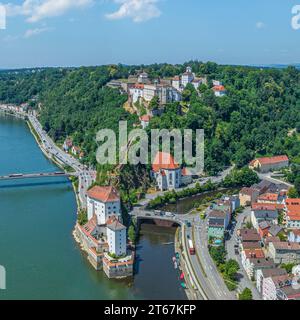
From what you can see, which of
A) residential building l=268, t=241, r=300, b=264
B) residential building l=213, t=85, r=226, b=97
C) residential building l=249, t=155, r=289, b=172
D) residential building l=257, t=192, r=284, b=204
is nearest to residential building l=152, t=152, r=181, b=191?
residential building l=257, t=192, r=284, b=204

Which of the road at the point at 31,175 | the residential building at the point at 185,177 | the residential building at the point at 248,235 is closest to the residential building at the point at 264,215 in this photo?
the residential building at the point at 248,235

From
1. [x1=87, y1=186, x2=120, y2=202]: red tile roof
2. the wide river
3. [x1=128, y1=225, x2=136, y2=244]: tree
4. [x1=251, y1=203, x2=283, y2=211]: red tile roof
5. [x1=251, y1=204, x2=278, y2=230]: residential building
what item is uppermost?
[x1=87, y1=186, x2=120, y2=202]: red tile roof

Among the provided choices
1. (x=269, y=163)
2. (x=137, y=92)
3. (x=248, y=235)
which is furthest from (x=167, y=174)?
(x=137, y=92)

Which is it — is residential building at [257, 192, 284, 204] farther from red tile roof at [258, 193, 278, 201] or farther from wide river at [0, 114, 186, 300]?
wide river at [0, 114, 186, 300]

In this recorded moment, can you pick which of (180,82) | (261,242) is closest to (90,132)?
(180,82)

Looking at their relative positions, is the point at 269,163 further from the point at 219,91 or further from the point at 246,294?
the point at 246,294
